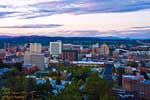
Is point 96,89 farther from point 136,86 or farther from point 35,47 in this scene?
point 35,47

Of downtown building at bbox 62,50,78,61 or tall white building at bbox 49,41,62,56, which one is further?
tall white building at bbox 49,41,62,56

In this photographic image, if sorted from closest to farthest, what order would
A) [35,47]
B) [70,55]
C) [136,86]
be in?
[136,86], [70,55], [35,47]

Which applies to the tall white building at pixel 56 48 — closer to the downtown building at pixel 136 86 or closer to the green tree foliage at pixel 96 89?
the downtown building at pixel 136 86

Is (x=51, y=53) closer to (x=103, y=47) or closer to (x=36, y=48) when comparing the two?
(x=36, y=48)

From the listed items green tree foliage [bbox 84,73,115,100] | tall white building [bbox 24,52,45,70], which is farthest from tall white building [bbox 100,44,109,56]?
green tree foliage [bbox 84,73,115,100]

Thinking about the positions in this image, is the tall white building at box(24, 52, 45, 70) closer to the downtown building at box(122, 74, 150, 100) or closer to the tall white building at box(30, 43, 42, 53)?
the tall white building at box(30, 43, 42, 53)

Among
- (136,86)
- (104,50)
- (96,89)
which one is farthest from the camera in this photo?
(104,50)

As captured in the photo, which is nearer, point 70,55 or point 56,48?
point 70,55

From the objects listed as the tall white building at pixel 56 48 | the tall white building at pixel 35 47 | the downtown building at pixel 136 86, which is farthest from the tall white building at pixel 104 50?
the downtown building at pixel 136 86

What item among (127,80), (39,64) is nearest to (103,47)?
(39,64)

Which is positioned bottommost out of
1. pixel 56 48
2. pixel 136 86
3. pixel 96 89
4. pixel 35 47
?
pixel 56 48

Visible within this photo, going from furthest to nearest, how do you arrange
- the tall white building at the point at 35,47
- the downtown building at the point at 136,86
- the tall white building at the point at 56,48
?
the tall white building at the point at 56,48
the tall white building at the point at 35,47
the downtown building at the point at 136,86

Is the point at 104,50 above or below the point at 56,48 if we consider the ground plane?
below

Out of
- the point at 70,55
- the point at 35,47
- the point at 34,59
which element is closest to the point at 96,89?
the point at 34,59
